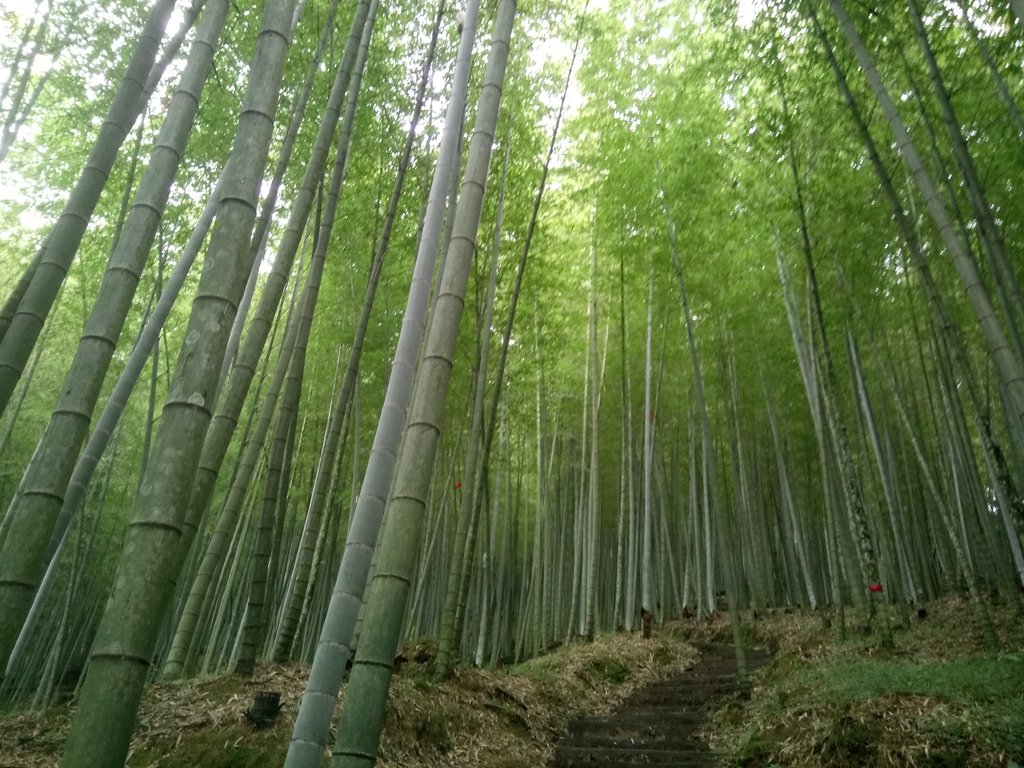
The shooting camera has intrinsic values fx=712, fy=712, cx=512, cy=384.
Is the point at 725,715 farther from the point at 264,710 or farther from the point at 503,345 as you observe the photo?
the point at 264,710

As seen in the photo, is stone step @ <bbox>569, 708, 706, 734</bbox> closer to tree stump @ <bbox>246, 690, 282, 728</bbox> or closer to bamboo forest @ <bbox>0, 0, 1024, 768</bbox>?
bamboo forest @ <bbox>0, 0, 1024, 768</bbox>

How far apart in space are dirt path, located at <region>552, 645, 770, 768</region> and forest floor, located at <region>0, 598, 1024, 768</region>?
0.43 ft

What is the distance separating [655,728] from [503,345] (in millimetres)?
2775

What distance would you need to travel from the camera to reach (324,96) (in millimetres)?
4844

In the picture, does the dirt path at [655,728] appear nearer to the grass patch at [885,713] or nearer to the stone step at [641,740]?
the stone step at [641,740]

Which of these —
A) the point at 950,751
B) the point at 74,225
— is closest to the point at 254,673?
the point at 74,225

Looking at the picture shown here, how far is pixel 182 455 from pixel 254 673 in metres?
2.98

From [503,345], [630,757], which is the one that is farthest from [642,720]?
[503,345]

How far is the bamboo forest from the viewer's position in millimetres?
1897

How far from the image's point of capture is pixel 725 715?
4699mm

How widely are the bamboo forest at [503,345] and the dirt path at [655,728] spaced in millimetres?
65

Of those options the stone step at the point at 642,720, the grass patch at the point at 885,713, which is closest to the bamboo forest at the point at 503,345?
the grass patch at the point at 885,713

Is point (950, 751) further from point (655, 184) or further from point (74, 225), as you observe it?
point (655, 184)

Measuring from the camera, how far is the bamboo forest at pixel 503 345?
1897 millimetres
